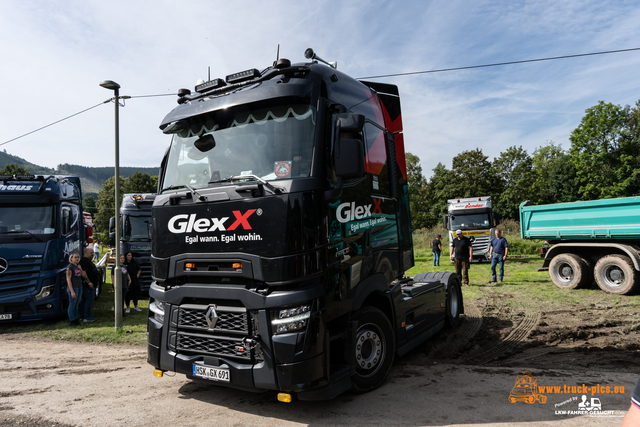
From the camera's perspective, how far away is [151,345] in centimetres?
430

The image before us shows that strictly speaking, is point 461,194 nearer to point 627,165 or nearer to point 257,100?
point 627,165

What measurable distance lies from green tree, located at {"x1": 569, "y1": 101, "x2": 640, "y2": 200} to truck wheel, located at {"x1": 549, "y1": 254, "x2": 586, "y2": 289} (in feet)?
117

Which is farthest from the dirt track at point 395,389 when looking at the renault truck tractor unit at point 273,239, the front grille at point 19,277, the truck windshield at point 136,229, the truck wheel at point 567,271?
the truck windshield at point 136,229

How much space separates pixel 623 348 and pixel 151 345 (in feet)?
22.3

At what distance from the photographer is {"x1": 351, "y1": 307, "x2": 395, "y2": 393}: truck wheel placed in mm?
4352

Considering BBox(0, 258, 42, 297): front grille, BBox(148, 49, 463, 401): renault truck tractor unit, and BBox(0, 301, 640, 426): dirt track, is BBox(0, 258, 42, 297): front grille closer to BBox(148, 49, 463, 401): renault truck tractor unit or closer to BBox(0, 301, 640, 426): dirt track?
BBox(0, 301, 640, 426): dirt track

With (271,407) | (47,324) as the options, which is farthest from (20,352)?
(271,407)

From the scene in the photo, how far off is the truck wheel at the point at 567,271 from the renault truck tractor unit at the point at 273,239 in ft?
30.7

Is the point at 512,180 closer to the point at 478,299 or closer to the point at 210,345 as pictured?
the point at 478,299

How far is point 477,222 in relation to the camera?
21.2 meters

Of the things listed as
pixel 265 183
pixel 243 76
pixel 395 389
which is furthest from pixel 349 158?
pixel 395 389

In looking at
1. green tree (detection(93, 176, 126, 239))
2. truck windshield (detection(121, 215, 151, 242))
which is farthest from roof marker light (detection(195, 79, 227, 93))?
green tree (detection(93, 176, 126, 239))

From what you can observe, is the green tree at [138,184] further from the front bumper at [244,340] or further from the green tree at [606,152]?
the front bumper at [244,340]

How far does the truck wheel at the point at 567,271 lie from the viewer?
37.7 ft
